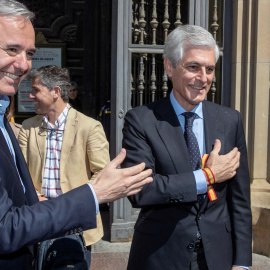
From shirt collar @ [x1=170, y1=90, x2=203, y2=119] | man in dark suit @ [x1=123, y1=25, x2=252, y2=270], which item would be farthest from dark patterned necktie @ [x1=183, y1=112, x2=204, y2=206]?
shirt collar @ [x1=170, y1=90, x2=203, y2=119]

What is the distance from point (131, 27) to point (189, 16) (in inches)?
26.2

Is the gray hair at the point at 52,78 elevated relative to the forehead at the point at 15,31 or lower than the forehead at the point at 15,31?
lower

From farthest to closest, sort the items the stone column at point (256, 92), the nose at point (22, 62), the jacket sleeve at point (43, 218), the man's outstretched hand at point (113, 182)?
1. the stone column at point (256, 92)
2. the nose at point (22, 62)
3. the man's outstretched hand at point (113, 182)
4. the jacket sleeve at point (43, 218)

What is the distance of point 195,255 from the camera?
212cm

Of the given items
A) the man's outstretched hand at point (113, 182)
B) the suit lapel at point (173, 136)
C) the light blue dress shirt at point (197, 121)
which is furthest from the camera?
the light blue dress shirt at point (197, 121)

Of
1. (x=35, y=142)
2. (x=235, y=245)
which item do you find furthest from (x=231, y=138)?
(x=35, y=142)

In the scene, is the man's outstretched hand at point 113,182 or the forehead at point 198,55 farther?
the forehead at point 198,55

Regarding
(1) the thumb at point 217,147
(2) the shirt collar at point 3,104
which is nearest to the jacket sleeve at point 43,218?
(2) the shirt collar at point 3,104

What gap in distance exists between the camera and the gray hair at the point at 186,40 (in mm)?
2170

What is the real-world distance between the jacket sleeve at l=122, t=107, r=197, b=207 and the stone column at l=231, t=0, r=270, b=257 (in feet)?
9.01

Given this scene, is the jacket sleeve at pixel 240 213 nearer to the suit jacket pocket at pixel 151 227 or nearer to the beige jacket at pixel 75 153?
the suit jacket pocket at pixel 151 227

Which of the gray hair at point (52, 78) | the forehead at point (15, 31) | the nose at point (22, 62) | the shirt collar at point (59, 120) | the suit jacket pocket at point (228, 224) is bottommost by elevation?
Result: the suit jacket pocket at point (228, 224)

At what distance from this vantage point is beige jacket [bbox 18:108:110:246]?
323 cm

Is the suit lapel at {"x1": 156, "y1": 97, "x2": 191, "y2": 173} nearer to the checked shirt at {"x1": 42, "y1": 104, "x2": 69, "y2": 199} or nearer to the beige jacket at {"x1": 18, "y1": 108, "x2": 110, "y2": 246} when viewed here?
the beige jacket at {"x1": 18, "y1": 108, "x2": 110, "y2": 246}
